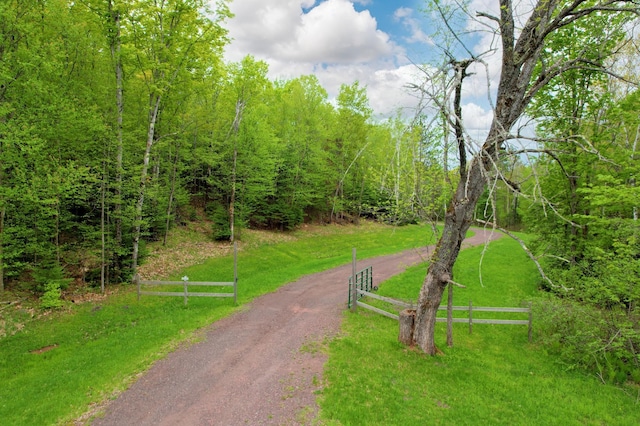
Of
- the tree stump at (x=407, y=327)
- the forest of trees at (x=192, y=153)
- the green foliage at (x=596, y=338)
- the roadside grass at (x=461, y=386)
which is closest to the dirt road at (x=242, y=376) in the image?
the roadside grass at (x=461, y=386)

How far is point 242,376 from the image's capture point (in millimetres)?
7750

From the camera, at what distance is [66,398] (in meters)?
7.05

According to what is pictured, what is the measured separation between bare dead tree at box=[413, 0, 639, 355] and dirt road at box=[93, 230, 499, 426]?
207 centimetres

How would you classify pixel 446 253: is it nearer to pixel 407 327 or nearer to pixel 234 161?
pixel 407 327

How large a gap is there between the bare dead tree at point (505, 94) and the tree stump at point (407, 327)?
0.18m

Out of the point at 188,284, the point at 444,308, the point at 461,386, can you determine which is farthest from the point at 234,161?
the point at 461,386

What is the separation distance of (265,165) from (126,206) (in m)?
10.6

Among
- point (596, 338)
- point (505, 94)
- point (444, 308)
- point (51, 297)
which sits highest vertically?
point (505, 94)

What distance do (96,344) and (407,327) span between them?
925 cm

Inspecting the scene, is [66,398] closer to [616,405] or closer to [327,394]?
[327,394]

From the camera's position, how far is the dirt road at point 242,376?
6402mm

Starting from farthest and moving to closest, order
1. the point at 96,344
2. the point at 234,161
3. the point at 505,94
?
1. the point at 234,161
2. the point at 96,344
3. the point at 505,94

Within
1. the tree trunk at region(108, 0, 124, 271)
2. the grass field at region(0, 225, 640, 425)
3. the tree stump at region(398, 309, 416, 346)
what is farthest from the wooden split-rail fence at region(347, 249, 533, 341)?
the tree trunk at region(108, 0, 124, 271)

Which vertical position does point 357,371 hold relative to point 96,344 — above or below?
above
